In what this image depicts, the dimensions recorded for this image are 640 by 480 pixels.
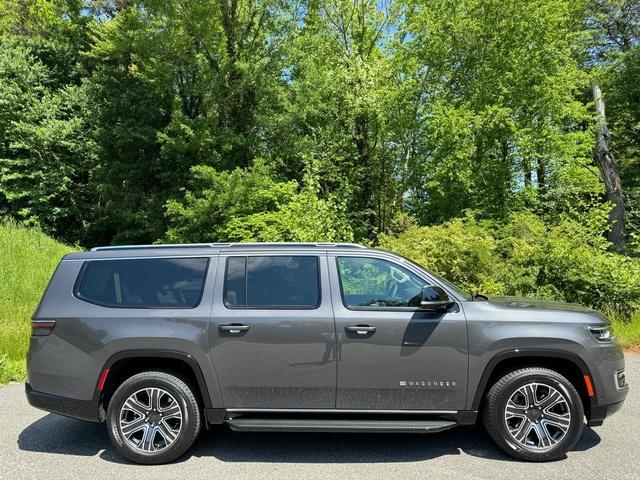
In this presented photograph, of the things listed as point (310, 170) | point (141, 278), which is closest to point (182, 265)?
point (141, 278)

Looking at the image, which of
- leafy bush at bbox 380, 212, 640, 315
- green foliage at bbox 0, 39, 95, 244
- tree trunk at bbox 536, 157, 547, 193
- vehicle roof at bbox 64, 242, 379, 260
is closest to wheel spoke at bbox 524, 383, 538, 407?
vehicle roof at bbox 64, 242, 379, 260

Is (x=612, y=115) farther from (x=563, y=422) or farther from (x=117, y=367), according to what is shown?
(x=117, y=367)

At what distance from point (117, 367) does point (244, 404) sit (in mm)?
1217

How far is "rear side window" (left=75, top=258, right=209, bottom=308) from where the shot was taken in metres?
4.50

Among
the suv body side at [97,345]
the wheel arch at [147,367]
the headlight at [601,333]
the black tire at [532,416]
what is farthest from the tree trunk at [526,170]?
the wheel arch at [147,367]

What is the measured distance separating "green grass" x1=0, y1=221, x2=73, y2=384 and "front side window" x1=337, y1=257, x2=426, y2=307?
18.2 ft

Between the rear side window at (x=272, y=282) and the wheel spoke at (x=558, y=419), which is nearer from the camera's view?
the wheel spoke at (x=558, y=419)

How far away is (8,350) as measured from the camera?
822 cm

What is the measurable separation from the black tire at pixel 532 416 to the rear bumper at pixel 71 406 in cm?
350

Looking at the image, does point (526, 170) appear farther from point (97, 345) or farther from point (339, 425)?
point (97, 345)

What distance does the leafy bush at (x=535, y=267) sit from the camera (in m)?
10.5

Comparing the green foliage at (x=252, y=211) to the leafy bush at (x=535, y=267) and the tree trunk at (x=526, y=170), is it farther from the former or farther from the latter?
the tree trunk at (x=526, y=170)

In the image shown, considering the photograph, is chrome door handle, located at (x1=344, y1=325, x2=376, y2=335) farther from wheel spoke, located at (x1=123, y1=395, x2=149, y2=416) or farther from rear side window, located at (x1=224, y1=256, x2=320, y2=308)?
wheel spoke, located at (x1=123, y1=395, x2=149, y2=416)

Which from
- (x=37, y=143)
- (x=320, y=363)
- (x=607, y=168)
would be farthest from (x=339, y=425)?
(x=37, y=143)
